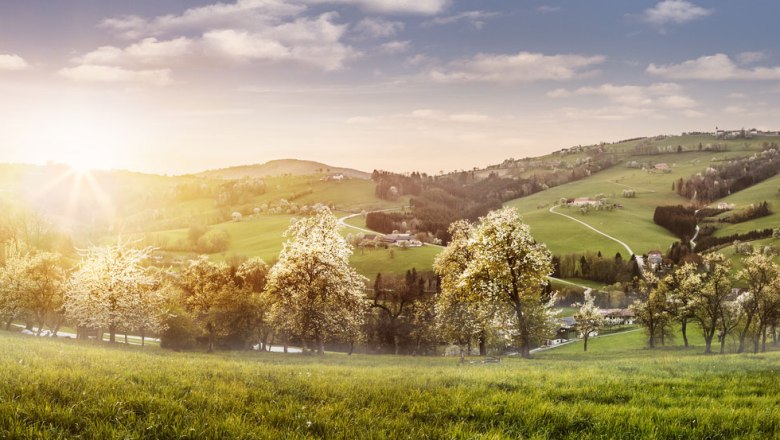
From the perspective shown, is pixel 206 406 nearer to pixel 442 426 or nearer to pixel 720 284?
pixel 442 426

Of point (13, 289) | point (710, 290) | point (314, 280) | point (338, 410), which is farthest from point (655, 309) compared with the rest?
point (13, 289)

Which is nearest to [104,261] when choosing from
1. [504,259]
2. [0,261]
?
[0,261]

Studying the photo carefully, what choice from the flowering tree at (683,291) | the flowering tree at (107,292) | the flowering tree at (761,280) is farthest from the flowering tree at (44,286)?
the flowering tree at (761,280)

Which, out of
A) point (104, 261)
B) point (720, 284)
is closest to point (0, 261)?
point (104, 261)

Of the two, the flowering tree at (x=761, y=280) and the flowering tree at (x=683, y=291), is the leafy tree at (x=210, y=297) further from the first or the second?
the flowering tree at (x=761, y=280)

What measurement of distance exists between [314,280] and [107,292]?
2495 cm

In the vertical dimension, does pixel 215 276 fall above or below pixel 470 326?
above

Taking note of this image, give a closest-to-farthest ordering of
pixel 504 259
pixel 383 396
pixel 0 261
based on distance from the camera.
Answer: pixel 383 396 → pixel 504 259 → pixel 0 261

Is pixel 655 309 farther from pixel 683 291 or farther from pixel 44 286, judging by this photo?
pixel 44 286

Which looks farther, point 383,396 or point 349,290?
point 349,290

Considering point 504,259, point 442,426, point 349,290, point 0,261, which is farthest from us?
point 0,261

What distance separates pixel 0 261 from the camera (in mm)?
80250

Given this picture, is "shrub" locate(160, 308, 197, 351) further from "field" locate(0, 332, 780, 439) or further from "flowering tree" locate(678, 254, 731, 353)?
"flowering tree" locate(678, 254, 731, 353)

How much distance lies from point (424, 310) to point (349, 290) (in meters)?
36.9
